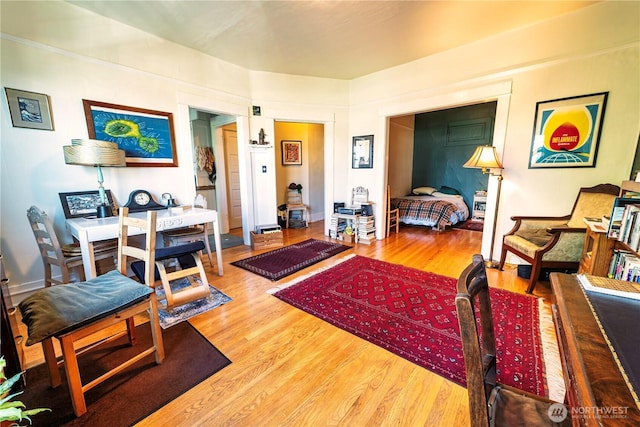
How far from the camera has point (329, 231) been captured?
4.48 metres

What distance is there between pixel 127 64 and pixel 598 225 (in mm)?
4506

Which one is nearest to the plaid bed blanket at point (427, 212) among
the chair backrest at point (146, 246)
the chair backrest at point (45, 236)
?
the chair backrest at point (146, 246)

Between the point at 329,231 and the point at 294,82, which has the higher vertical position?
the point at 294,82

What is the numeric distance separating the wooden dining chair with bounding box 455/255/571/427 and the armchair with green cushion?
1.87 meters

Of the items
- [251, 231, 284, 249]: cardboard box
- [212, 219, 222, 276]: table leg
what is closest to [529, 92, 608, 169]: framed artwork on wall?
[251, 231, 284, 249]: cardboard box

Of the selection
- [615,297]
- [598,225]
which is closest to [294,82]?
[598,225]

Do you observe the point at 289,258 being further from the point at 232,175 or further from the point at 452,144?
the point at 452,144

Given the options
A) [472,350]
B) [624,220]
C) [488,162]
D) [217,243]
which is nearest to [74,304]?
[217,243]

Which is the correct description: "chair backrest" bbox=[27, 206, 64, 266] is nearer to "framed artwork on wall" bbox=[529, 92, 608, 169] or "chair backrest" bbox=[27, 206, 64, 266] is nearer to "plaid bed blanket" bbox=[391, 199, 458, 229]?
"framed artwork on wall" bbox=[529, 92, 608, 169]

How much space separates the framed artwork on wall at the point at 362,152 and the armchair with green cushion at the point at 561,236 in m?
2.23

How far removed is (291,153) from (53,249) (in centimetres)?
409

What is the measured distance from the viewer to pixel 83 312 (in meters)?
1.25

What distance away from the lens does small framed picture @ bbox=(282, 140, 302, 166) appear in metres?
5.39

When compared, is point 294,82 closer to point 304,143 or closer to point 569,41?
point 304,143
